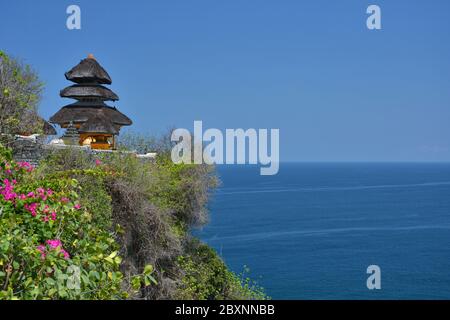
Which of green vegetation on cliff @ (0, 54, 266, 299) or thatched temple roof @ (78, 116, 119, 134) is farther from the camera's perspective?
thatched temple roof @ (78, 116, 119, 134)

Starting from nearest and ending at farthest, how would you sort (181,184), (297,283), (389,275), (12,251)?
(12,251) < (181,184) < (297,283) < (389,275)

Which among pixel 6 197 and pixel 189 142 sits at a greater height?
pixel 189 142

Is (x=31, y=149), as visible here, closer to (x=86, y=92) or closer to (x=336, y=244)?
(x=86, y=92)

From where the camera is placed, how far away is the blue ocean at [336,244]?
161 ft

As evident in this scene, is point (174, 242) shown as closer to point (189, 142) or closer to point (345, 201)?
point (189, 142)

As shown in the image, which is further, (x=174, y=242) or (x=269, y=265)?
(x=269, y=265)

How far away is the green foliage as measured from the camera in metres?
18.2

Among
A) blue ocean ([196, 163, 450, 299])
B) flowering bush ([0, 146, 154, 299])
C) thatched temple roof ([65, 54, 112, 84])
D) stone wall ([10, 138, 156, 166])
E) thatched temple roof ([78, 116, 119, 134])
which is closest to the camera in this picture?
flowering bush ([0, 146, 154, 299])

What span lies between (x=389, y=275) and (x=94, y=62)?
40702mm

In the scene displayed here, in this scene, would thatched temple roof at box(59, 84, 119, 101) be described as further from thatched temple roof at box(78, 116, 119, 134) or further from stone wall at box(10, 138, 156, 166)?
stone wall at box(10, 138, 156, 166)

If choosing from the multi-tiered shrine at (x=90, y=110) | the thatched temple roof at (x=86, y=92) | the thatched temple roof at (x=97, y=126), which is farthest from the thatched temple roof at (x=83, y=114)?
the thatched temple roof at (x=86, y=92)

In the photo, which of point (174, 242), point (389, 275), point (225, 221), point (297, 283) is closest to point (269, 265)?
point (297, 283)

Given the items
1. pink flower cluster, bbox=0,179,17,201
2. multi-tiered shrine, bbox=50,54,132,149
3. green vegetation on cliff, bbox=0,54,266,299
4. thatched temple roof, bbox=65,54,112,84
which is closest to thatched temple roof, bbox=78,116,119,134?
multi-tiered shrine, bbox=50,54,132,149

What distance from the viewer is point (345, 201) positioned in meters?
108
